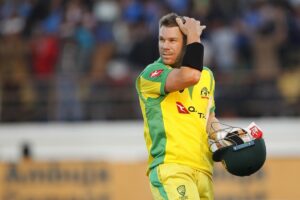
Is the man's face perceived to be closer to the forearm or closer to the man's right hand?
the man's right hand

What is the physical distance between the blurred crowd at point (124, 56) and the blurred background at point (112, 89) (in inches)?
0.7

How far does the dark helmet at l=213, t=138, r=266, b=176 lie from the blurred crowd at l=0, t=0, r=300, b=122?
27.1 feet

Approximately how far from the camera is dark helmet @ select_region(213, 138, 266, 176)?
7.50 meters

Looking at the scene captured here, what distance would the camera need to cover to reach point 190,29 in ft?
24.5

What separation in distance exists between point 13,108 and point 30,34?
1.42 meters

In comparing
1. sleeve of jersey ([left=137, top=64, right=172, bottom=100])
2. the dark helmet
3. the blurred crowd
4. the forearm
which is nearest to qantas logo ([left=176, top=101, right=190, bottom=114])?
sleeve of jersey ([left=137, top=64, right=172, bottom=100])

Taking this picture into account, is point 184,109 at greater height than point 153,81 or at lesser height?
lesser

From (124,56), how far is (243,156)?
9.19 meters

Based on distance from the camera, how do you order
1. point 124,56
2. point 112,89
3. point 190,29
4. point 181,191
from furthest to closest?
1. point 124,56
2. point 112,89
3. point 190,29
4. point 181,191

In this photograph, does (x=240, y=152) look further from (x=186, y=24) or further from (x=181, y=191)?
(x=186, y=24)

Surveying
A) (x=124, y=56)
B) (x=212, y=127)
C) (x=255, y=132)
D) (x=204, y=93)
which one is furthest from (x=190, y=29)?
(x=124, y=56)

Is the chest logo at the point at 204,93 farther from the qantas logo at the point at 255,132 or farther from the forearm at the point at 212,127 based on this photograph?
the qantas logo at the point at 255,132

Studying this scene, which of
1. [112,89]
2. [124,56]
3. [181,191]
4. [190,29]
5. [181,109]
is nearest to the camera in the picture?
[181,191]

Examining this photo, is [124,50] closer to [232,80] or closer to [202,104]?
[232,80]
